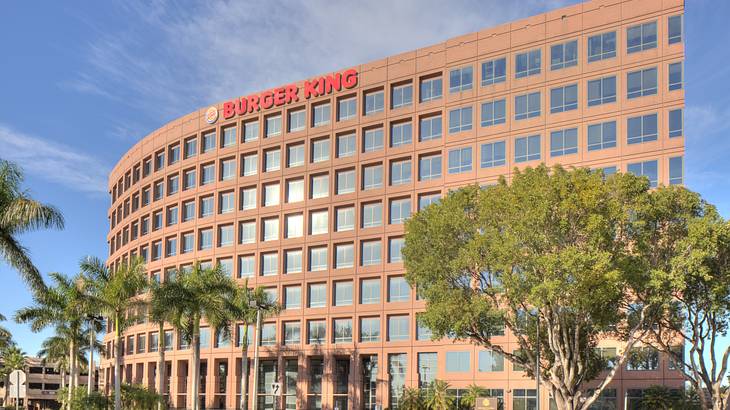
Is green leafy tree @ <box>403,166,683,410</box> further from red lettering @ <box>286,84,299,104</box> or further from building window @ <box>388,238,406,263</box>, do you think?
red lettering @ <box>286,84,299,104</box>

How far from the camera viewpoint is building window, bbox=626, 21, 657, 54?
67250 mm

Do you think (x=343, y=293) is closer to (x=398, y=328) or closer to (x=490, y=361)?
(x=398, y=328)

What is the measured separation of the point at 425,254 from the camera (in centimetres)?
5081

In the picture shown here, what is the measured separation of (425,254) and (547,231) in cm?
867

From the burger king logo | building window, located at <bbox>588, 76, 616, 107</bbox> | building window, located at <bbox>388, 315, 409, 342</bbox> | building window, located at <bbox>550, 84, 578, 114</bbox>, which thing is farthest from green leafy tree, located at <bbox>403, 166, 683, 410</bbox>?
the burger king logo

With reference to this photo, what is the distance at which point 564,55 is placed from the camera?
71.4 meters

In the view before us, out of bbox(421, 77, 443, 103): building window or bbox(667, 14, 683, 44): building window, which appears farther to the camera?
bbox(421, 77, 443, 103): building window

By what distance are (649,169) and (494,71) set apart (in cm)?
1728

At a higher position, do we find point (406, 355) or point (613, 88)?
point (613, 88)

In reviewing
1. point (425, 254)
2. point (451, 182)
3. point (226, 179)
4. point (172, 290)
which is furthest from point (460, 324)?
point (226, 179)

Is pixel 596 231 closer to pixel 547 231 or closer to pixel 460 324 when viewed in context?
pixel 547 231

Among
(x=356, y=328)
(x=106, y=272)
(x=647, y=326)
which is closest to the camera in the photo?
(x=647, y=326)

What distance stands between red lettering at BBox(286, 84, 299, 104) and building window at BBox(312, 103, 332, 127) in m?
2.47

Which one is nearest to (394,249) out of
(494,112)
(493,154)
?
(493,154)
